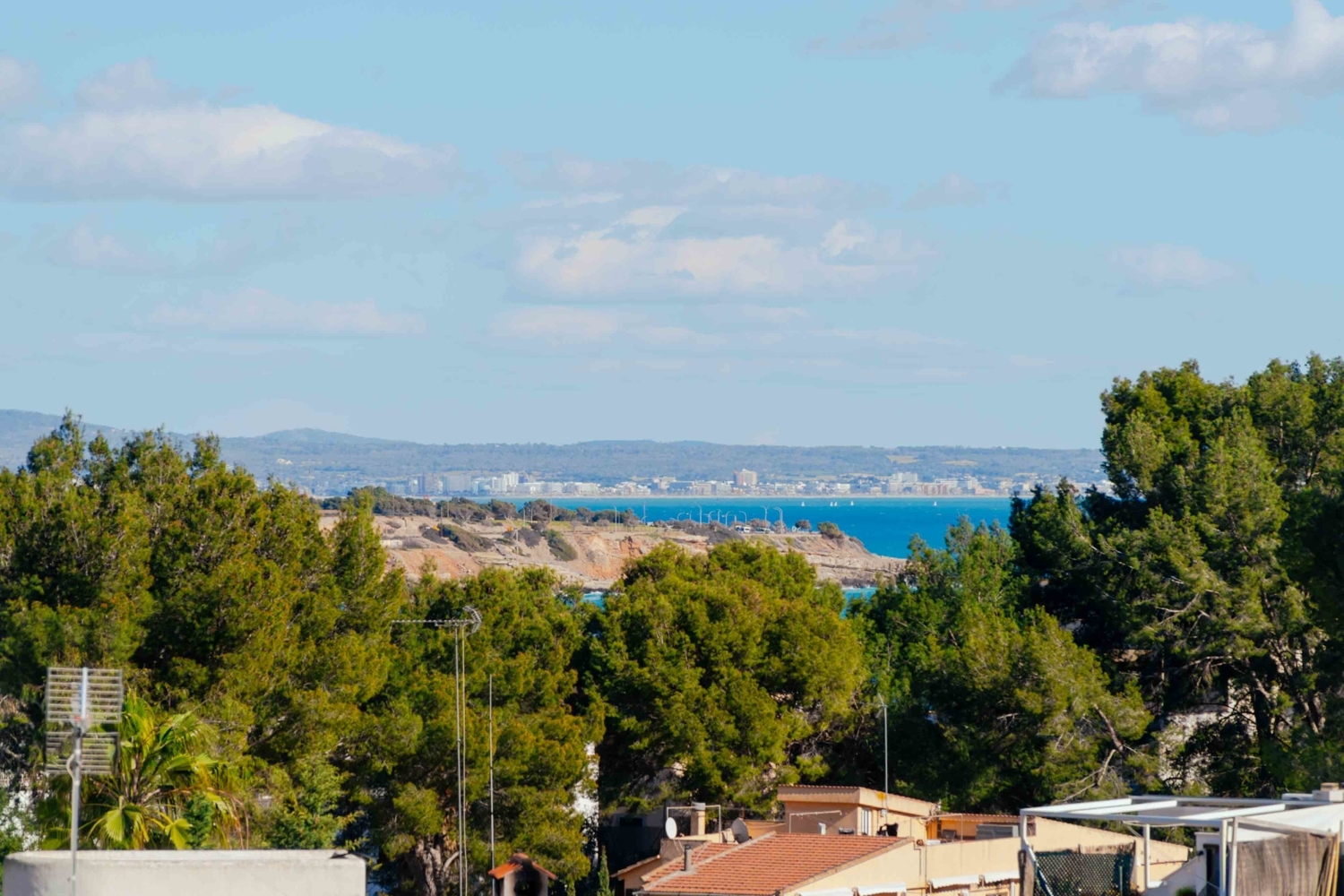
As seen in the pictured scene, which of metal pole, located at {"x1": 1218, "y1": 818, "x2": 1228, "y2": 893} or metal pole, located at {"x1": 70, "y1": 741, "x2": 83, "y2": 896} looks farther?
metal pole, located at {"x1": 1218, "y1": 818, "x2": 1228, "y2": 893}

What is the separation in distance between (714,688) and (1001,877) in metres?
12.4

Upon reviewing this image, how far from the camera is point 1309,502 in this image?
1309 inches

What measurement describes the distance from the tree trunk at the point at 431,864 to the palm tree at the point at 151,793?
566 inches

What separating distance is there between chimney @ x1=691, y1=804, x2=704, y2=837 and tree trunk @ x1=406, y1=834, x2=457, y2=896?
5575 mm

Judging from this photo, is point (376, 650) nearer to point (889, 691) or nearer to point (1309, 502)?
point (889, 691)

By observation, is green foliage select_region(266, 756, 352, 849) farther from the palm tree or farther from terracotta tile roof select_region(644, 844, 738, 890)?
the palm tree

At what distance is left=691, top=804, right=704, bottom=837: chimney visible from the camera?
3481 centimetres

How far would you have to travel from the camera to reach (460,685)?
125 feet

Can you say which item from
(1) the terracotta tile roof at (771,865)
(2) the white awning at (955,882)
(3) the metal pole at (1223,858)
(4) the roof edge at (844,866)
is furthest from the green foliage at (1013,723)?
(3) the metal pole at (1223,858)

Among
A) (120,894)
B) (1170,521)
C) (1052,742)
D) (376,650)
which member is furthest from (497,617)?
(120,894)

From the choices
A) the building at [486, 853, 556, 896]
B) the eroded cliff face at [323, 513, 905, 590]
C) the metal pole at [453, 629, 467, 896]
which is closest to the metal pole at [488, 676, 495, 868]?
the building at [486, 853, 556, 896]

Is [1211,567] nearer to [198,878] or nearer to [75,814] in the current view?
[198,878]

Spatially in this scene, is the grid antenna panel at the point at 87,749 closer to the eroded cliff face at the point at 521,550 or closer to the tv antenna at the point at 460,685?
the tv antenna at the point at 460,685

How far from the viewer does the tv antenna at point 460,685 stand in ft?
116
